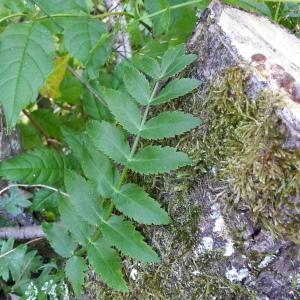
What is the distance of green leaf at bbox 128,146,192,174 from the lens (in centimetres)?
135

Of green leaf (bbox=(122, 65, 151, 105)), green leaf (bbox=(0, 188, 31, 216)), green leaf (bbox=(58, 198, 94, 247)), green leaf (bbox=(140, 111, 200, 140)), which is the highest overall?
green leaf (bbox=(122, 65, 151, 105))

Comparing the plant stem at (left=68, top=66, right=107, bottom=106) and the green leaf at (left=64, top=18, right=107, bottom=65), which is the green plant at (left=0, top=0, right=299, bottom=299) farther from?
the plant stem at (left=68, top=66, right=107, bottom=106)

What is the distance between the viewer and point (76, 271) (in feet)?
5.06

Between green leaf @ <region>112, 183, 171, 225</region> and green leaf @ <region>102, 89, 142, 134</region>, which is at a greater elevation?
green leaf @ <region>102, 89, 142, 134</region>

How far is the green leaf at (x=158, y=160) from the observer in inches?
53.1

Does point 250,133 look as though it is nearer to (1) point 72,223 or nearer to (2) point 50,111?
(1) point 72,223

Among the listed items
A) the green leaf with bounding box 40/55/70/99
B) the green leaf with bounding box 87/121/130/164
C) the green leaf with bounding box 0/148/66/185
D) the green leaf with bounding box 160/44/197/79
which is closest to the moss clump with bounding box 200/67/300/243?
the green leaf with bounding box 160/44/197/79

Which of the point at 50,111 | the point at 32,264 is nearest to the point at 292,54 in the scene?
the point at 32,264

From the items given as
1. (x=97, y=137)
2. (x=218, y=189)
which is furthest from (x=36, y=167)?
(x=218, y=189)

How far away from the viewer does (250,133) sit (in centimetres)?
129

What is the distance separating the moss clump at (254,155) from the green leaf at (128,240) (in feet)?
0.93

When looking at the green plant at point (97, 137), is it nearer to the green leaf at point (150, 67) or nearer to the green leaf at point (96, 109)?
the green leaf at point (150, 67)

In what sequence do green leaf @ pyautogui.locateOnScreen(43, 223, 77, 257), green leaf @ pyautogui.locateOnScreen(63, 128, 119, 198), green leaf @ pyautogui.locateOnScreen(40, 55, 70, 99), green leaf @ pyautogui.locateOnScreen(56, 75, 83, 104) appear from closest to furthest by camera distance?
green leaf @ pyautogui.locateOnScreen(63, 128, 119, 198), green leaf @ pyautogui.locateOnScreen(43, 223, 77, 257), green leaf @ pyautogui.locateOnScreen(56, 75, 83, 104), green leaf @ pyautogui.locateOnScreen(40, 55, 70, 99)

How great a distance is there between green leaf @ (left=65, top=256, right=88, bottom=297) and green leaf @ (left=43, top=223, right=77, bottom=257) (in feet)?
0.14
